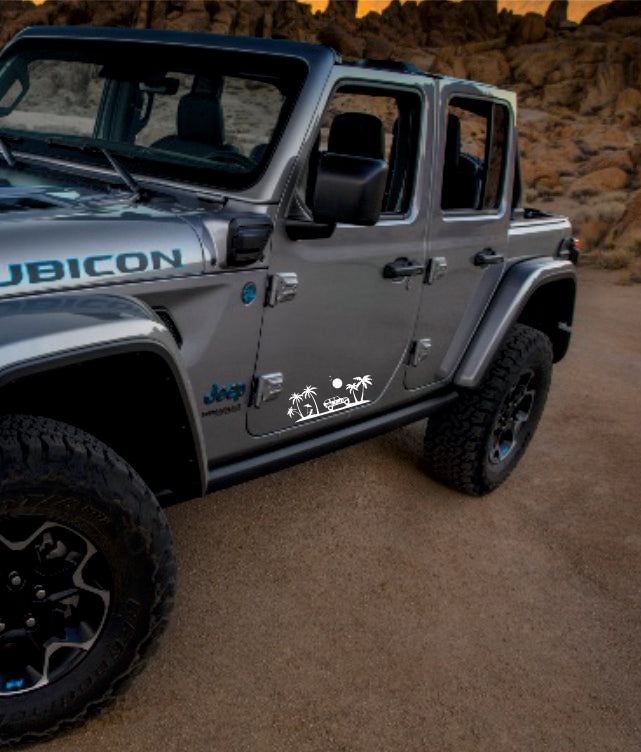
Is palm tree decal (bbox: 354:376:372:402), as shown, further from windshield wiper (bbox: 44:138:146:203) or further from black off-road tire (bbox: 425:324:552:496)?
windshield wiper (bbox: 44:138:146:203)

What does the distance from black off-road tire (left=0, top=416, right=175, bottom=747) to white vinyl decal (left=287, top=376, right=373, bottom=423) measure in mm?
787

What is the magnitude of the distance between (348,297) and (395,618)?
3.81 feet

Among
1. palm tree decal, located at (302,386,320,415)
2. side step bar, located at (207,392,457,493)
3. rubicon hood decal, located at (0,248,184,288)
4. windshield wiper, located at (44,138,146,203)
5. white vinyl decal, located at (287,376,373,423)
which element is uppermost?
windshield wiper, located at (44,138,146,203)

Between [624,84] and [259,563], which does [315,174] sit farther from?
[624,84]

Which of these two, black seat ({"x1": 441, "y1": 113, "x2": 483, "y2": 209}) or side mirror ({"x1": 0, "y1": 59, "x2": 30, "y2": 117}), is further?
black seat ({"x1": 441, "y1": 113, "x2": 483, "y2": 209})

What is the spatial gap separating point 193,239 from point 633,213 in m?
14.0

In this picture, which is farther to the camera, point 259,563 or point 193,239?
point 259,563

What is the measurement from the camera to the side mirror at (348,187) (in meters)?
2.32

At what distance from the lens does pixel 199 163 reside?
2.66 meters

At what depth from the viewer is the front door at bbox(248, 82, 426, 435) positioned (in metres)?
2.63

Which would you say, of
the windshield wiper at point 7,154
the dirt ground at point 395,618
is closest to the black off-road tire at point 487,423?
the dirt ground at point 395,618

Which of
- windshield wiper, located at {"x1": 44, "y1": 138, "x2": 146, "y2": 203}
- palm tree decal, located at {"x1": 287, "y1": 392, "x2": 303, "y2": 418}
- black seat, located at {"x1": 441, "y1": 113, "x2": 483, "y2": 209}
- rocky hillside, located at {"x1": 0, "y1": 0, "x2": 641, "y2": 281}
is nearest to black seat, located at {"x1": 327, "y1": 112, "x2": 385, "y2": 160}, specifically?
black seat, located at {"x1": 441, "y1": 113, "x2": 483, "y2": 209}

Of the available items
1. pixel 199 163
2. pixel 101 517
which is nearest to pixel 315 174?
pixel 199 163

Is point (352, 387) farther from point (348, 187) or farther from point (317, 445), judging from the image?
point (348, 187)
